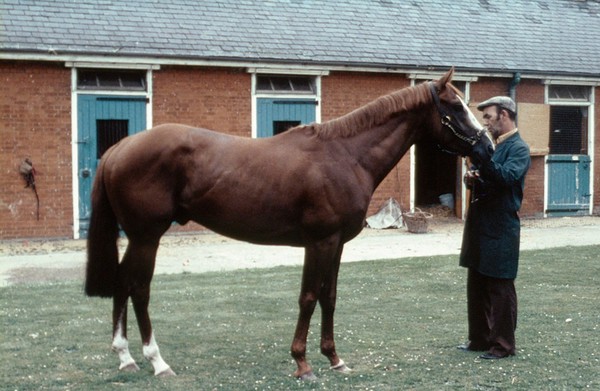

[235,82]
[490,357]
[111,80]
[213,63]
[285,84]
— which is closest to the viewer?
[490,357]

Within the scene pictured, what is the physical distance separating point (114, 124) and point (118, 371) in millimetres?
9891

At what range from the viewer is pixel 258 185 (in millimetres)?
6109

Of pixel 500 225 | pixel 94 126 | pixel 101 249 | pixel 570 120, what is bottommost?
pixel 101 249

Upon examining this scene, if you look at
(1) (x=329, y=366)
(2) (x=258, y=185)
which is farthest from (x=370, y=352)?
(2) (x=258, y=185)

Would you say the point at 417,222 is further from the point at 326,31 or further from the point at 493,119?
the point at 493,119

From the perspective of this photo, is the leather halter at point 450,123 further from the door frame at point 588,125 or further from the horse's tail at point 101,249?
the door frame at point 588,125

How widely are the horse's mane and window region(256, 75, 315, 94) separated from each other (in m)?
10.4

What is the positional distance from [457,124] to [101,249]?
2862 mm

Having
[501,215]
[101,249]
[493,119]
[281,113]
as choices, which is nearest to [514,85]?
[281,113]

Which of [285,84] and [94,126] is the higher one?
[285,84]

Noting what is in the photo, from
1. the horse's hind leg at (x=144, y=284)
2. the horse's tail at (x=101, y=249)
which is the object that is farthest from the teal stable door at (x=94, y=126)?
the horse's hind leg at (x=144, y=284)

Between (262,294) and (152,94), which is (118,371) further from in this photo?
(152,94)

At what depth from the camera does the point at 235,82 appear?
1634 centimetres

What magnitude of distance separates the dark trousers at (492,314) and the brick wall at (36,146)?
9.95m
